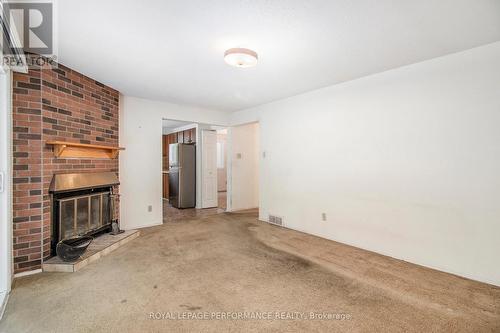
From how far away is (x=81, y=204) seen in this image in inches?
120

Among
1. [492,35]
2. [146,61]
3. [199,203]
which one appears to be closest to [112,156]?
[146,61]

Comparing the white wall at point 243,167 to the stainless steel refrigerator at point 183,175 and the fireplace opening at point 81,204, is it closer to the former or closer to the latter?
the stainless steel refrigerator at point 183,175

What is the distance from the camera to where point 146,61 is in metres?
2.74

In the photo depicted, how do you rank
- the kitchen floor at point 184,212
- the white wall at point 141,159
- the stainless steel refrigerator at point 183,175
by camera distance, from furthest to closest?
the stainless steel refrigerator at point 183,175, the kitchen floor at point 184,212, the white wall at point 141,159

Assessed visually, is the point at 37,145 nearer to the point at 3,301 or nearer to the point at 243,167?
the point at 3,301

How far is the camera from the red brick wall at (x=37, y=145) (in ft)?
7.94

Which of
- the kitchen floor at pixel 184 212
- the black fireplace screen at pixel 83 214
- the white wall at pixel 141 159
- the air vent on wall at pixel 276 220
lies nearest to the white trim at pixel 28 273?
the black fireplace screen at pixel 83 214

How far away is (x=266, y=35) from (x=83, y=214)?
317 cm

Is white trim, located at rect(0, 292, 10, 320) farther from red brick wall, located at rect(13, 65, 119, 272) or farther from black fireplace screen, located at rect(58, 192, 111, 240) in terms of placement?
black fireplace screen, located at rect(58, 192, 111, 240)

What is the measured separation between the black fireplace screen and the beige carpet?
541 millimetres

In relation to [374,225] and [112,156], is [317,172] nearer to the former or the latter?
[374,225]

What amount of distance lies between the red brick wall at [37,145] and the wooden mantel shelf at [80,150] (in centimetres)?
8

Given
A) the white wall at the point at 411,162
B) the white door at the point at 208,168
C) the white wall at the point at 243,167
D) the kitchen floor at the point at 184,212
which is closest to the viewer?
the white wall at the point at 411,162

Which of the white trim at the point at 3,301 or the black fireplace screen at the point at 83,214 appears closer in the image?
the white trim at the point at 3,301
